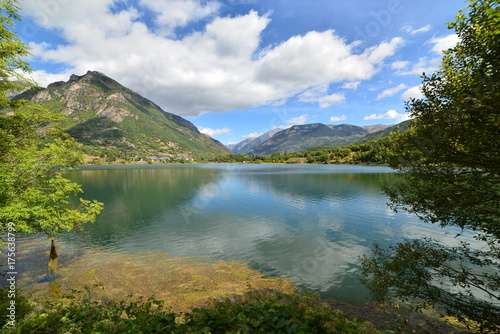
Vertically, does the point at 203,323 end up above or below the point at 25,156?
below

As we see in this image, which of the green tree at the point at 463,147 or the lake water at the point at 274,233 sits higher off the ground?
the green tree at the point at 463,147

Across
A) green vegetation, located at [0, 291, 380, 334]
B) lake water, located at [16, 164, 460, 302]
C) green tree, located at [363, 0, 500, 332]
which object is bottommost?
lake water, located at [16, 164, 460, 302]

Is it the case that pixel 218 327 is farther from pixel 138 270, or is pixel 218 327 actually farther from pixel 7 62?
pixel 7 62

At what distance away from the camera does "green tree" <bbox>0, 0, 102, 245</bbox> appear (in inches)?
486

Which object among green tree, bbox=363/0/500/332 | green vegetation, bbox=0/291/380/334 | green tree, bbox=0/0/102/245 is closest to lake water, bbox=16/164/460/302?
green tree, bbox=363/0/500/332

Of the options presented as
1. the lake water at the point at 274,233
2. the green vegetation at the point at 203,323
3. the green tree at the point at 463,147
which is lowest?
the lake water at the point at 274,233

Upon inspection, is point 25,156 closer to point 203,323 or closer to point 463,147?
point 203,323

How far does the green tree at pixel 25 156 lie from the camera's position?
12352 mm

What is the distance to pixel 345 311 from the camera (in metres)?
13.9

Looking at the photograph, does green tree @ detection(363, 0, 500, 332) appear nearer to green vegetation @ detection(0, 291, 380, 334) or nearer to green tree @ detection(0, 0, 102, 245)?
green vegetation @ detection(0, 291, 380, 334)

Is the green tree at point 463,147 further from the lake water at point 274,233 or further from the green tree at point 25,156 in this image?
the green tree at point 25,156

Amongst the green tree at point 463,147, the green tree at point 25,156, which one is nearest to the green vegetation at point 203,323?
the green tree at point 463,147

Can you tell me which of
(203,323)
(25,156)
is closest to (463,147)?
(203,323)

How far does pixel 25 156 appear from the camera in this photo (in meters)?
13.9
